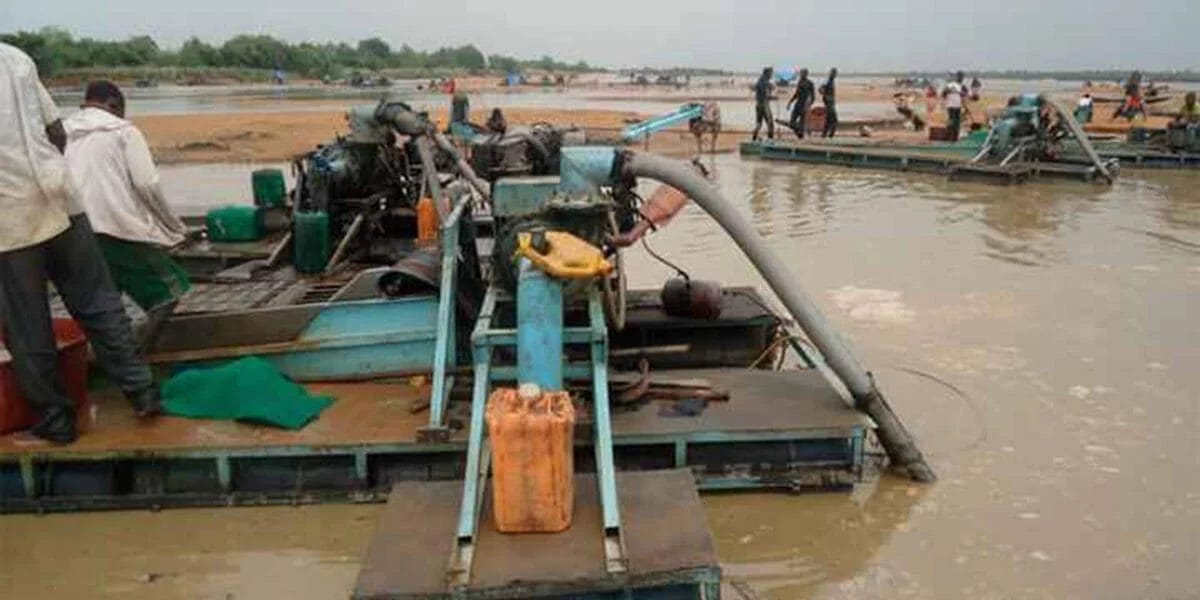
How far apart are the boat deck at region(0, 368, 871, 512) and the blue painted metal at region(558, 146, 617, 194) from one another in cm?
111

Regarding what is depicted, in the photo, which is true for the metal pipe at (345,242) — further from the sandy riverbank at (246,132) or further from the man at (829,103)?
the man at (829,103)

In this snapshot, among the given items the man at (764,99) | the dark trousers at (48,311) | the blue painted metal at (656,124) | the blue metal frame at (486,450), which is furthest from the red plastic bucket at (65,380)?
the man at (764,99)

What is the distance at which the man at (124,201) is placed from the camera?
15.6 feet

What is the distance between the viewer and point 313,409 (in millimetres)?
4762

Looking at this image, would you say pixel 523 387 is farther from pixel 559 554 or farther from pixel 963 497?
pixel 963 497

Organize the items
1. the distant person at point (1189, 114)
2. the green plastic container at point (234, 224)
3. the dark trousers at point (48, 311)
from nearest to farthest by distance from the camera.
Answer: the dark trousers at point (48, 311)
the green plastic container at point (234, 224)
the distant person at point (1189, 114)

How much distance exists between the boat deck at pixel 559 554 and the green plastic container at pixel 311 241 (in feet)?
11.9

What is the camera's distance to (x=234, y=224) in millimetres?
8219

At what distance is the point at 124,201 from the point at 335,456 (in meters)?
1.69

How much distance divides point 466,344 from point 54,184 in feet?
6.99

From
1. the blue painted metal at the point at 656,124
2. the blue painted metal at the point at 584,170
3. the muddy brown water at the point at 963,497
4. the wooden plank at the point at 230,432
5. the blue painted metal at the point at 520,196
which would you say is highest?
the blue painted metal at the point at 656,124

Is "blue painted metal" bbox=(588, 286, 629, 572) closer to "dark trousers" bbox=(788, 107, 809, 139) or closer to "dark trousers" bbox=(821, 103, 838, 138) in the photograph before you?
"dark trousers" bbox=(788, 107, 809, 139)

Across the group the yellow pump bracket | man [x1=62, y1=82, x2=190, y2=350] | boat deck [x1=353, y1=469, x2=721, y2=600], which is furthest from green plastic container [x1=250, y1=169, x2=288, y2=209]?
boat deck [x1=353, y1=469, x2=721, y2=600]


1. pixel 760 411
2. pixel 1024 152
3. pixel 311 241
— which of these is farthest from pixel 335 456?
pixel 1024 152
